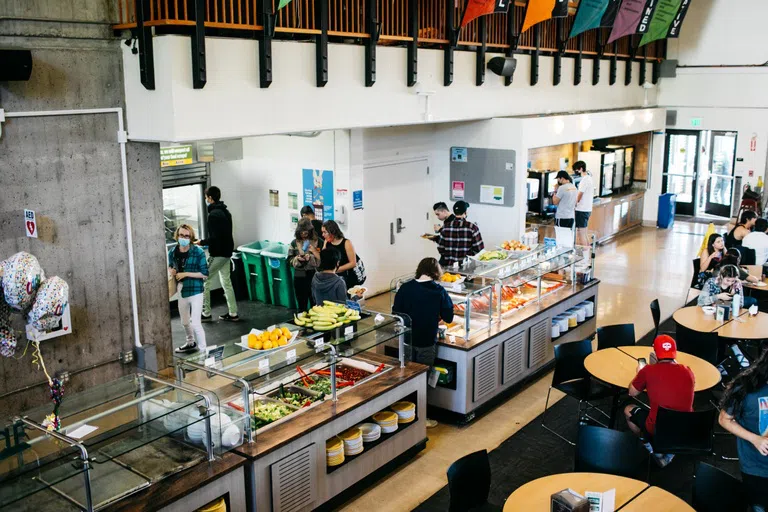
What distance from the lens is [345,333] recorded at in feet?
21.5

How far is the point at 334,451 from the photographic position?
6.11m

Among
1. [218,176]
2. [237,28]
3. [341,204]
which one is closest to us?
[237,28]

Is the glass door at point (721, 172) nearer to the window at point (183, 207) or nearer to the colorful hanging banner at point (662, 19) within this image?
the colorful hanging banner at point (662, 19)

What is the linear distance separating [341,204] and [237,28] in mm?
4125

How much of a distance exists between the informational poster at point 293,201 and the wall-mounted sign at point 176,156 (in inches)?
60.4

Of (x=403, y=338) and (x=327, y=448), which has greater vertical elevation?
(x=403, y=338)

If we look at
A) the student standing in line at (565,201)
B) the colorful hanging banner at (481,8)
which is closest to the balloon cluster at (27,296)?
the colorful hanging banner at (481,8)

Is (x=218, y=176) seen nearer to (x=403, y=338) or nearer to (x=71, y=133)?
(x=71, y=133)

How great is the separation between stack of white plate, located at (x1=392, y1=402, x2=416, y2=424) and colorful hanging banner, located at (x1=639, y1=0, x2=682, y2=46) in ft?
34.4

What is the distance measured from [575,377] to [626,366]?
542 millimetres

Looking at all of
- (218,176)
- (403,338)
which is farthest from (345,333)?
(218,176)

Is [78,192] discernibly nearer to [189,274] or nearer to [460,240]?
[189,274]

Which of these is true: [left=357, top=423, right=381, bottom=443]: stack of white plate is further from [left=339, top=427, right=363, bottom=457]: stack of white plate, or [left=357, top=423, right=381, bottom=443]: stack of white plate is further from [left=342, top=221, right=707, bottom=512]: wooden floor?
[left=342, top=221, right=707, bottom=512]: wooden floor

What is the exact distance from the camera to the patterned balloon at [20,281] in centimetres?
569
